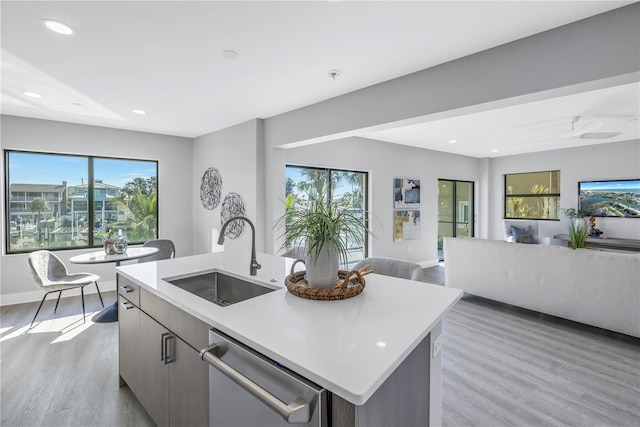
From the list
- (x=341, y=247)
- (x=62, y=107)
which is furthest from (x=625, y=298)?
(x=62, y=107)

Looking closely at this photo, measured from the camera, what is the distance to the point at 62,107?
12.1 ft

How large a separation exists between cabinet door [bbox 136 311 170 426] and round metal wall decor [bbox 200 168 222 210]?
3235mm

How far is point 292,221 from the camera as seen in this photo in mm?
1568

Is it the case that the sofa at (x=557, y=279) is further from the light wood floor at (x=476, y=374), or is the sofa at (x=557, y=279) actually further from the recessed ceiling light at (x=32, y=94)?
the recessed ceiling light at (x=32, y=94)

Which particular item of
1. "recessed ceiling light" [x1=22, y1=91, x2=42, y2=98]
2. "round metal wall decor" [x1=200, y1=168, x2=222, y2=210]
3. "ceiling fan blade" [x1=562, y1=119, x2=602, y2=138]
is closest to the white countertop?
"recessed ceiling light" [x1=22, y1=91, x2=42, y2=98]

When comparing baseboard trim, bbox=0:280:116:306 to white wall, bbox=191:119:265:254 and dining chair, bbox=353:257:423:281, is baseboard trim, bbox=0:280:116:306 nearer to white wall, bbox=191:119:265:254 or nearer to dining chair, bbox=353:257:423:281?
white wall, bbox=191:119:265:254

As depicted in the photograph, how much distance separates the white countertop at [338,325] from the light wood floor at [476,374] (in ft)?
3.46

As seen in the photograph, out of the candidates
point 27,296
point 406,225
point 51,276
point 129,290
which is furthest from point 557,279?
point 27,296

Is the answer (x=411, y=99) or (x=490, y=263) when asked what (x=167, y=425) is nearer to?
(x=411, y=99)

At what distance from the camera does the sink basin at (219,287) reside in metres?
1.91

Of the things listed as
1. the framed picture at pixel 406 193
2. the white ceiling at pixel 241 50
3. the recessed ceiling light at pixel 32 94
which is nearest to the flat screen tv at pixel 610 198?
the white ceiling at pixel 241 50

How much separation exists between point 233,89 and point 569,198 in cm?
697

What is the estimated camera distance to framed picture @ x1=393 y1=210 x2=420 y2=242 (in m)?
5.98

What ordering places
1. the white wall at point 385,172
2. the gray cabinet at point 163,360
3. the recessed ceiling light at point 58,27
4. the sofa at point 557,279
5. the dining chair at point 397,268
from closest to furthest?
the gray cabinet at point 163,360 < the recessed ceiling light at point 58,27 < the dining chair at point 397,268 < the sofa at point 557,279 < the white wall at point 385,172
